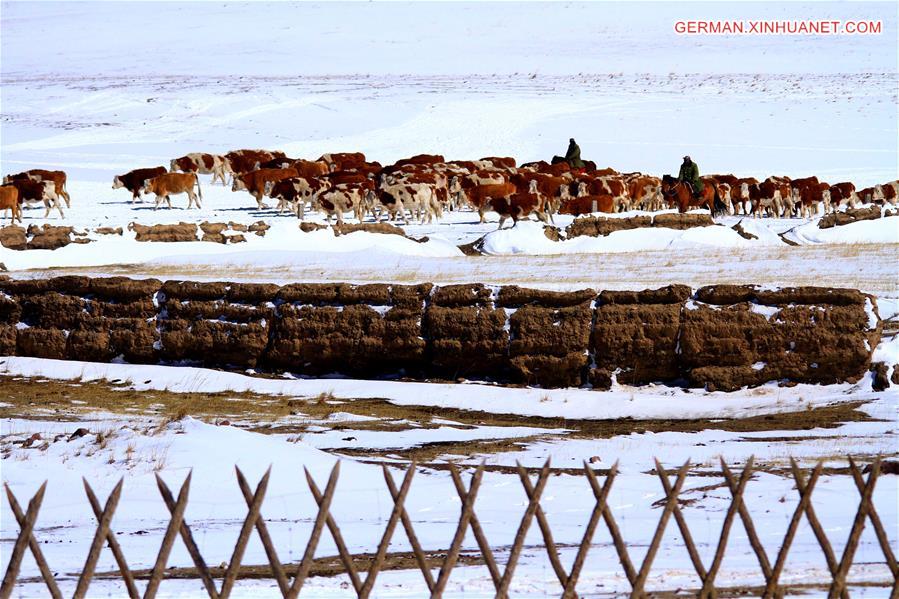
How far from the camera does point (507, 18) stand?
321 ft

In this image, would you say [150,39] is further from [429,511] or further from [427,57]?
[429,511]

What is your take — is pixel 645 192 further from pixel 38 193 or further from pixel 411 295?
pixel 411 295

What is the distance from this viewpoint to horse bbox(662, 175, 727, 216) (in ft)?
96.2

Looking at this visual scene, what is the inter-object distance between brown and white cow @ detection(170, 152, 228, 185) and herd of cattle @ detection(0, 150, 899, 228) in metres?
0.86

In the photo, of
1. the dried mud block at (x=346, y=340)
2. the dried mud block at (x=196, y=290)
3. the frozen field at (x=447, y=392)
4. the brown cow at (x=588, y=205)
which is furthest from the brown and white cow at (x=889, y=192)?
the dried mud block at (x=196, y=290)

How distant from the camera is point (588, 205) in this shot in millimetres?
27516

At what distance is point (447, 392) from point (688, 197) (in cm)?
1656

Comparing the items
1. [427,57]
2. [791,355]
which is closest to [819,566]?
[791,355]

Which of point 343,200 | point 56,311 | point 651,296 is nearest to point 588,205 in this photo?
point 343,200

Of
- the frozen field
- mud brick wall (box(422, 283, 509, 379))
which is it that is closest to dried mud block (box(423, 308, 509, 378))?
mud brick wall (box(422, 283, 509, 379))

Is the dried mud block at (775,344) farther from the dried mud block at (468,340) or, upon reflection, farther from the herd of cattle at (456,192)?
the herd of cattle at (456,192)

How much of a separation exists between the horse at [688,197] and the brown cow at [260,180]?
9.68 m

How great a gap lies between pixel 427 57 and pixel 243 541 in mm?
77106

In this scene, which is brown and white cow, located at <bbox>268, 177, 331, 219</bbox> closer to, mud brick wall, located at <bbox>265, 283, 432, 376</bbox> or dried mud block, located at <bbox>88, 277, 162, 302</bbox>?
dried mud block, located at <bbox>88, 277, 162, 302</bbox>
